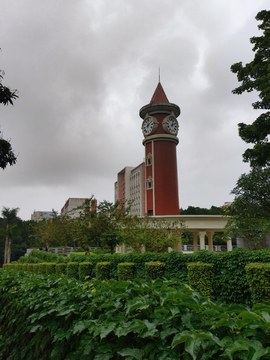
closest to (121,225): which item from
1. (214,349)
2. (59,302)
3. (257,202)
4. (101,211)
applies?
(101,211)

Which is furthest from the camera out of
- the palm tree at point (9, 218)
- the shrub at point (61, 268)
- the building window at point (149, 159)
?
the palm tree at point (9, 218)

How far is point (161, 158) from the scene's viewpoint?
35594mm

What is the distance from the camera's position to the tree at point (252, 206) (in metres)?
19.3

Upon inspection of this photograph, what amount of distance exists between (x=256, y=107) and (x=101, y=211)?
41.9 ft

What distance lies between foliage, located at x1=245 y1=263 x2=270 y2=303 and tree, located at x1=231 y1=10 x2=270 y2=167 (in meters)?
8.97

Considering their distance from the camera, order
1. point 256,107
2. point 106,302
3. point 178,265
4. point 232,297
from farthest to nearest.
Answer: point 256,107 → point 178,265 → point 232,297 → point 106,302

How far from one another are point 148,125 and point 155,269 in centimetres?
2786

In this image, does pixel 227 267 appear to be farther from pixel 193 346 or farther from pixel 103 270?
pixel 193 346

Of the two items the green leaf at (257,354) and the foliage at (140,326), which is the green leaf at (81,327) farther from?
the green leaf at (257,354)

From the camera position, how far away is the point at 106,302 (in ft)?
8.64

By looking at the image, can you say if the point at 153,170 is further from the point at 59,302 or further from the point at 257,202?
the point at 59,302

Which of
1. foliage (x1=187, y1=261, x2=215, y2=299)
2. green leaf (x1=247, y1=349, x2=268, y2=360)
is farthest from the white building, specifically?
green leaf (x1=247, y1=349, x2=268, y2=360)

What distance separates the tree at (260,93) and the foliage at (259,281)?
897cm

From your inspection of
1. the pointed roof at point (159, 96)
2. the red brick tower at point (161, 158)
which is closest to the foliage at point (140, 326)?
the red brick tower at point (161, 158)
